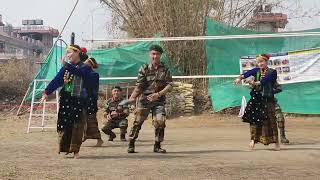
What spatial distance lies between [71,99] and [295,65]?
27.1 ft

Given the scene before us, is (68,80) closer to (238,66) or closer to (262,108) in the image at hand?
(262,108)

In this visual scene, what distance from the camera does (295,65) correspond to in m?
14.4

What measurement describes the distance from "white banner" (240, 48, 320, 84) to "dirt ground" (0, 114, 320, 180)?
2.29 m

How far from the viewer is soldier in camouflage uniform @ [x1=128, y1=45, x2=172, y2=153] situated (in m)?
8.28

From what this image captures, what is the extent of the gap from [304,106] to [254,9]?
286 inches

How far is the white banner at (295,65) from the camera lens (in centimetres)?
1427

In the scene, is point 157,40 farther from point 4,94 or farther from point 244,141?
point 4,94

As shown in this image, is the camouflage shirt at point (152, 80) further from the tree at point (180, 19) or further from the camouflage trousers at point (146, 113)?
the tree at point (180, 19)

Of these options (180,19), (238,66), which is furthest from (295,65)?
(180,19)

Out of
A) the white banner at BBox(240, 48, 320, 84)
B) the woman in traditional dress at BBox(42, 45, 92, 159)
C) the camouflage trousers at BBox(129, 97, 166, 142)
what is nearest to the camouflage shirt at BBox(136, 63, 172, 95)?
the camouflage trousers at BBox(129, 97, 166, 142)

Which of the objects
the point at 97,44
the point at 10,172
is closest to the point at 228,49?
the point at 97,44

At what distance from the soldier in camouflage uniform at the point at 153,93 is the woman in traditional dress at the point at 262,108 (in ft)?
4.40

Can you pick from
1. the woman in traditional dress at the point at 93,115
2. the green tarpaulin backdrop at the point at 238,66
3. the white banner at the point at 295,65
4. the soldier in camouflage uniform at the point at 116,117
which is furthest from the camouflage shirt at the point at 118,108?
the white banner at the point at 295,65

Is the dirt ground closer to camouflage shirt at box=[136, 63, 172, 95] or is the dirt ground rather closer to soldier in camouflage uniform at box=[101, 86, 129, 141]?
soldier in camouflage uniform at box=[101, 86, 129, 141]
